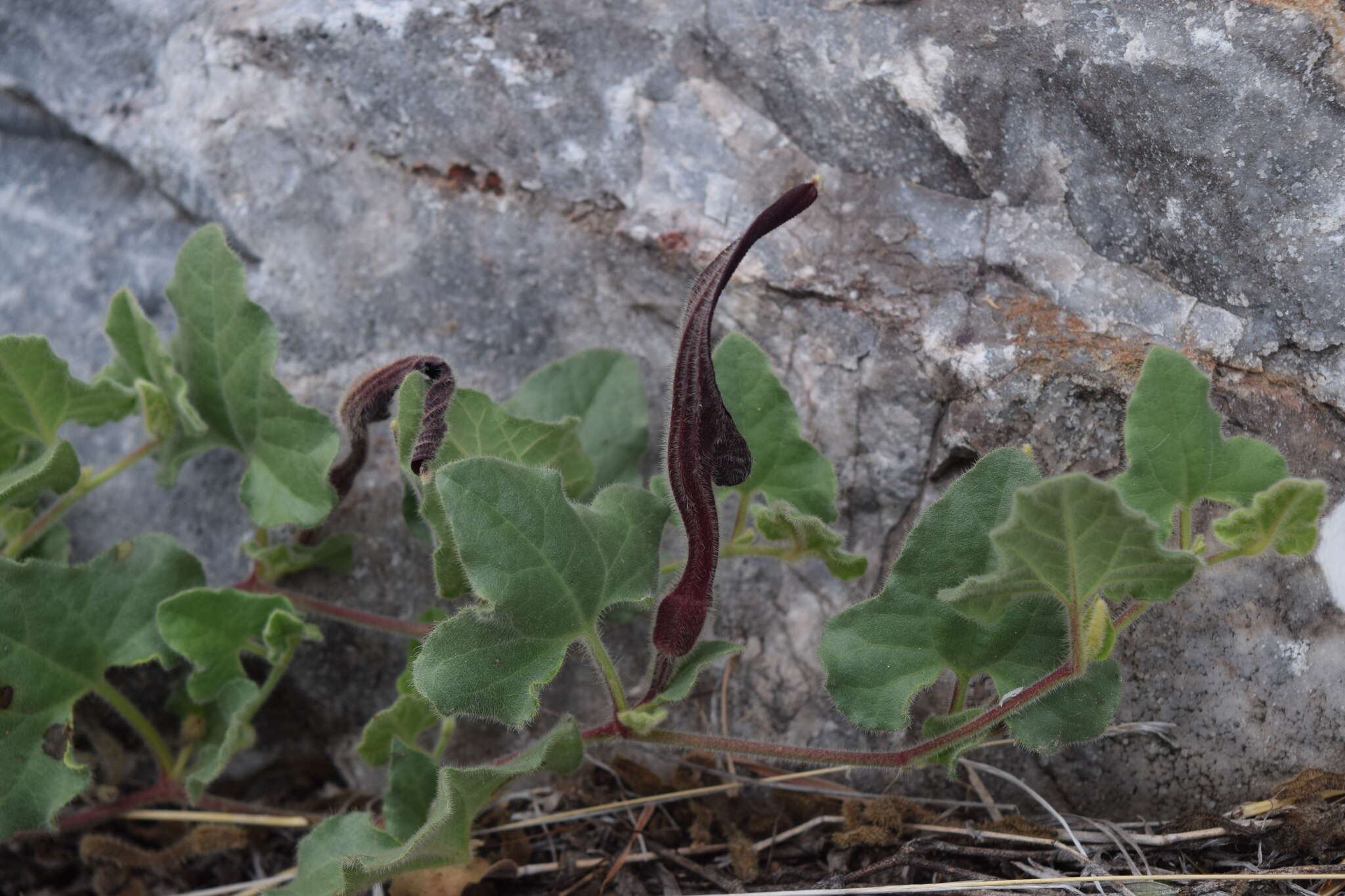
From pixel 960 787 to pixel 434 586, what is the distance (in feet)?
3.35

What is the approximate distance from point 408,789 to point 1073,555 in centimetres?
109

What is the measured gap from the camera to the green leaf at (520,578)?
1464 millimetres

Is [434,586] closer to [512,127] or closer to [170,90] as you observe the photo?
[512,127]

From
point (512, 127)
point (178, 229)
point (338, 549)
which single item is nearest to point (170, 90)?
point (178, 229)

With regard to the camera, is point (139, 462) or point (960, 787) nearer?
point (960, 787)

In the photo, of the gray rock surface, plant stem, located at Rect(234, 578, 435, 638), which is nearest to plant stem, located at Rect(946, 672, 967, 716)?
the gray rock surface

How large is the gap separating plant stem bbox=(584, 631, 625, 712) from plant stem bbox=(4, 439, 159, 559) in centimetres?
97

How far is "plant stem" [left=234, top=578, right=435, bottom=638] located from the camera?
2023 mm

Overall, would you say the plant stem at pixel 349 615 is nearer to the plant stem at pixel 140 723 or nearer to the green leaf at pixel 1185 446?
the plant stem at pixel 140 723

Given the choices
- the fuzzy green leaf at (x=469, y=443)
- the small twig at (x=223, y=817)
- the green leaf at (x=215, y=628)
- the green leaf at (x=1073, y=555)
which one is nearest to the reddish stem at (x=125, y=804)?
the small twig at (x=223, y=817)

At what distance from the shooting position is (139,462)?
7.73ft

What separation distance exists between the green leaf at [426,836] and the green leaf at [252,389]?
1.68 feet

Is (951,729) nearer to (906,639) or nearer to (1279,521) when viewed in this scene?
(906,639)

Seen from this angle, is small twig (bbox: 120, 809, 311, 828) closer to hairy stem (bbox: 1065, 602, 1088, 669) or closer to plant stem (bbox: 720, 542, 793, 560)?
plant stem (bbox: 720, 542, 793, 560)
